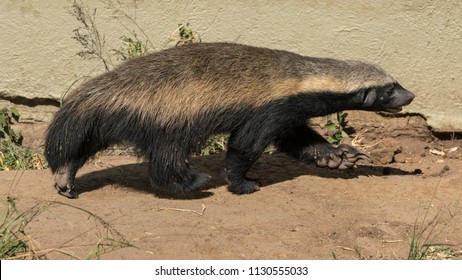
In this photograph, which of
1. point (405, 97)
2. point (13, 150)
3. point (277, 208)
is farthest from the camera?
point (13, 150)

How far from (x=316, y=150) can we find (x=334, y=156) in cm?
19

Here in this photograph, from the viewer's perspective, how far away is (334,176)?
8.02 m

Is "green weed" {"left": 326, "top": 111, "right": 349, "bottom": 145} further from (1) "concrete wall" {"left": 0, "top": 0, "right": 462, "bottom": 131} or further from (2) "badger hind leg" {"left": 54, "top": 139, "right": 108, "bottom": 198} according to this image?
(2) "badger hind leg" {"left": 54, "top": 139, "right": 108, "bottom": 198}

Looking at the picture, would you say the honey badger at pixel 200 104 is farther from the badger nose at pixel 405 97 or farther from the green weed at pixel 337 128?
the green weed at pixel 337 128

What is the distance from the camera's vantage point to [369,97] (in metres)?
7.51

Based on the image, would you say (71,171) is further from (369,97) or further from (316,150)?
(369,97)

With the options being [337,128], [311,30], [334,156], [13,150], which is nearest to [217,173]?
[334,156]

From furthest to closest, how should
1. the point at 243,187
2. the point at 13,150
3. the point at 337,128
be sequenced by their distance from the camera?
the point at 337,128
the point at 13,150
the point at 243,187

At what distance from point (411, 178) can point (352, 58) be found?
58.4 inches

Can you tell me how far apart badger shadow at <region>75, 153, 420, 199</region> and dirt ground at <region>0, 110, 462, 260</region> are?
0.4 inches

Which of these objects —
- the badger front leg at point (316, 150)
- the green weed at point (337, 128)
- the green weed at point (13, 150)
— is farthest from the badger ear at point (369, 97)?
the green weed at point (13, 150)

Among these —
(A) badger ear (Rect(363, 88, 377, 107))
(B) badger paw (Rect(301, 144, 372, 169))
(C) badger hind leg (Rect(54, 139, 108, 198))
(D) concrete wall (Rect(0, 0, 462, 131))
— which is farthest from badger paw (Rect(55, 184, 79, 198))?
(A) badger ear (Rect(363, 88, 377, 107))

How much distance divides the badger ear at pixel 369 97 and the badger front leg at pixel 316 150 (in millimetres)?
577

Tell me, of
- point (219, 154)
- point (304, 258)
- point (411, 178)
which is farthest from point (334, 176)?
point (304, 258)
